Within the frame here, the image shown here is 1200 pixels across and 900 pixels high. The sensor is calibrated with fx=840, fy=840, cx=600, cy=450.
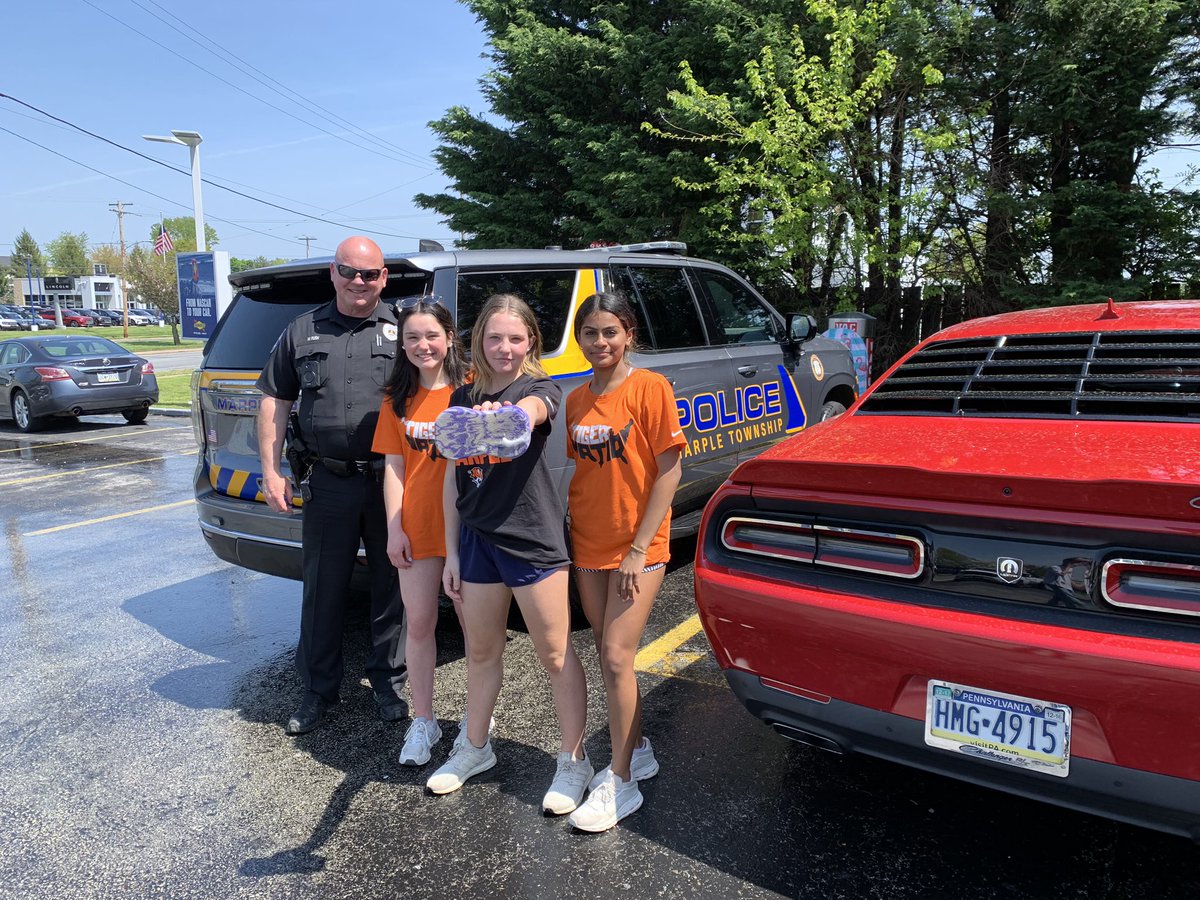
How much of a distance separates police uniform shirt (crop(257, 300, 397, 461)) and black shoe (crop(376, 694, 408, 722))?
103 centimetres

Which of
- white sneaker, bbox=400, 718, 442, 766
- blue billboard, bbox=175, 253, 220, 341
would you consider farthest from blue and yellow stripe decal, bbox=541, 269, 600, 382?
blue billboard, bbox=175, 253, 220, 341

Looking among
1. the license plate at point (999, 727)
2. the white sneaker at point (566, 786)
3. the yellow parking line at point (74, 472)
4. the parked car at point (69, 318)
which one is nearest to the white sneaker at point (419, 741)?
the white sneaker at point (566, 786)

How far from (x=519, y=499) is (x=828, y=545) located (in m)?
0.92

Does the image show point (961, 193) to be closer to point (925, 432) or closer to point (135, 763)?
point (925, 432)

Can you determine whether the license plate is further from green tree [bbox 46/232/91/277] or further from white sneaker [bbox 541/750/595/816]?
green tree [bbox 46/232/91/277]

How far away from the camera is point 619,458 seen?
8.38 ft

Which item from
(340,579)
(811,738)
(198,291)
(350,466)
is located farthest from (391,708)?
(198,291)

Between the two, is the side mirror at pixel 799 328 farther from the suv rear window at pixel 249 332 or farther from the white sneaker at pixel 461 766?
the white sneaker at pixel 461 766

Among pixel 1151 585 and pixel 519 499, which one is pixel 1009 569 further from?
pixel 519 499

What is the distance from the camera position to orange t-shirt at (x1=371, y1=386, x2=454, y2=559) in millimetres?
3014

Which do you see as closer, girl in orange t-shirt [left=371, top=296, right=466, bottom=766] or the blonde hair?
the blonde hair

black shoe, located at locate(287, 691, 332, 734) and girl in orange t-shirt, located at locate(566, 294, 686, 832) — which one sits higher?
girl in orange t-shirt, located at locate(566, 294, 686, 832)

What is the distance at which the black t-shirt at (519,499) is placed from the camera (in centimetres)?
256

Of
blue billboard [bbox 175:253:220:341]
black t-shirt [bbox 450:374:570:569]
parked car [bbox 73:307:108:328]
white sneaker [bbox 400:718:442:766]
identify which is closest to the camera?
black t-shirt [bbox 450:374:570:569]
